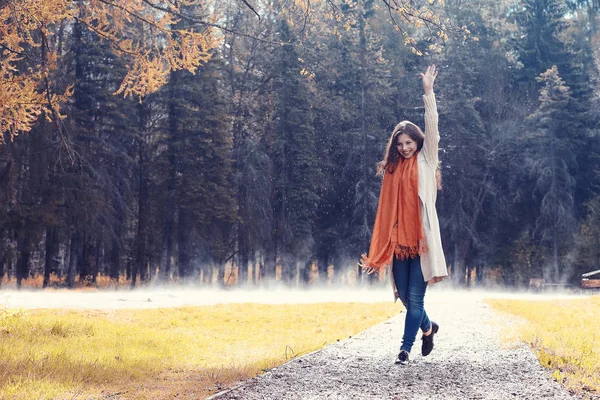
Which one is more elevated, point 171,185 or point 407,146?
point 171,185

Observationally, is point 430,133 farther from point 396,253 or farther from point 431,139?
point 396,253

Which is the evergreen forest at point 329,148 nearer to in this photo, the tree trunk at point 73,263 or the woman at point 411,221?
the tree trunk at point 73,263

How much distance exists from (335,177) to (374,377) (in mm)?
31786

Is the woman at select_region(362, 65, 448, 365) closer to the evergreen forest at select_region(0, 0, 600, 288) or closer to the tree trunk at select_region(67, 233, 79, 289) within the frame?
the tree trunk at select_region(67, 233, 79, 289)

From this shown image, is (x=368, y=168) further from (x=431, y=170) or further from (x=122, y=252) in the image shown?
(x=431, y=170)

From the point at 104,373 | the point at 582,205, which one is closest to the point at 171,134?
the point at 582,205

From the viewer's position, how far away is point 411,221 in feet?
24.3

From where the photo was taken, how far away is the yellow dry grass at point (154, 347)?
6.75 m

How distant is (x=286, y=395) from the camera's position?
20.3 ft

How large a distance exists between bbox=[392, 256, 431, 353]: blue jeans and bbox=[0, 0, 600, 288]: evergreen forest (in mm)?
24553

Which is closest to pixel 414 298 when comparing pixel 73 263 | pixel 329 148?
pixel 73 263

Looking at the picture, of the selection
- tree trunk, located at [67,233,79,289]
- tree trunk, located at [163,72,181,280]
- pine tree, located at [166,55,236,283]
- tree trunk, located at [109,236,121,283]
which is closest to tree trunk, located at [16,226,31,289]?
tree trunk, located at [67,233,79,289]

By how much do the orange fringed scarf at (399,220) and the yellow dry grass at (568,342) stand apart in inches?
67.3

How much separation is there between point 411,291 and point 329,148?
31499 mm
